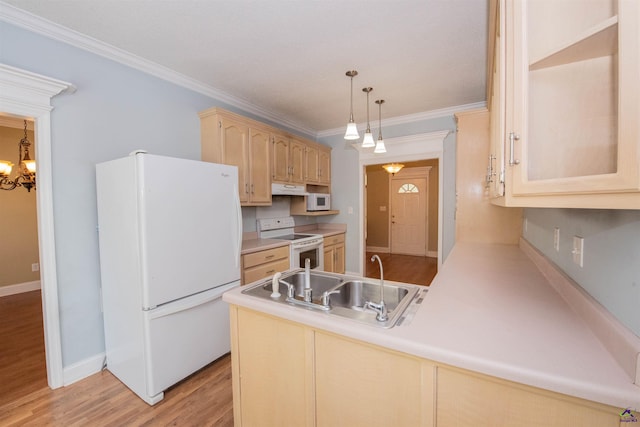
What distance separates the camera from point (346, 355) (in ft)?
3.41

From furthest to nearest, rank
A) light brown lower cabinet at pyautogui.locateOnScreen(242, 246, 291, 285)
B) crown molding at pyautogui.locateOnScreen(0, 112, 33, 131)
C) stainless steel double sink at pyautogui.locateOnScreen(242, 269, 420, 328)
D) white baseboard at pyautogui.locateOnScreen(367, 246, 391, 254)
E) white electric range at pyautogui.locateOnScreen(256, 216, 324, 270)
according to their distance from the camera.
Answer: white baseboard at pyautogui.locateOnScreen(367, 246, 391, 254), crown molding at pyautogui.locateOnScreen(0, 112, 33, 131), white electric range at pyautogui.locateOnScreen(256, 216, 324, 270), light brown lower cabinet at pyautogui.locateOnScreen(242, 246, 291, 285), stainless steel double sink at pyautogui.locateOnScreen(242, 269, 420, 328)

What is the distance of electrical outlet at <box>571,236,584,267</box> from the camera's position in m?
1.04

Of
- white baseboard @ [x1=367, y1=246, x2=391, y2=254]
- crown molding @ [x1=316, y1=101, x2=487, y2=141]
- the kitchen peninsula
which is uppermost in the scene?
crown molding @ [x1=316, y1=101, x2=487, y2=141]

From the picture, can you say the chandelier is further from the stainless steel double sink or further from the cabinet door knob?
the cabinet door knob

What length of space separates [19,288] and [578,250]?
20.1 feet

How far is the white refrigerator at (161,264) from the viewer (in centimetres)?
177

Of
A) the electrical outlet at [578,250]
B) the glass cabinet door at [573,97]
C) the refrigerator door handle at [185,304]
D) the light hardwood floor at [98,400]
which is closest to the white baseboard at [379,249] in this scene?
the light hardwood floor at [98,400]

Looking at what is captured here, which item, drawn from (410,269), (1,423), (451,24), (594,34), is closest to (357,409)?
(594,34)

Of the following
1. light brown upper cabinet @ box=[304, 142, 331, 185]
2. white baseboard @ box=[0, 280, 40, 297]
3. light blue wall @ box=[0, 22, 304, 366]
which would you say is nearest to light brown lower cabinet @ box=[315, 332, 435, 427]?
light blue wall @ box=[0, 22, 304, 366]

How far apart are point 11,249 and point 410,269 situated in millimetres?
6447

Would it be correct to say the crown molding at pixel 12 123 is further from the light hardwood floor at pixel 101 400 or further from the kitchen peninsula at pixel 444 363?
the kitchen peninsula at pixel 444 363

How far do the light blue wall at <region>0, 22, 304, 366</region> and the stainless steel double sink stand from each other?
37.7 inches

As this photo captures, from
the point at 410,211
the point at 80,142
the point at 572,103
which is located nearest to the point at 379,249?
the point at 410,211

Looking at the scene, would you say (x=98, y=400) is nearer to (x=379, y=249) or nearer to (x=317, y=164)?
(x=317, y=164)
